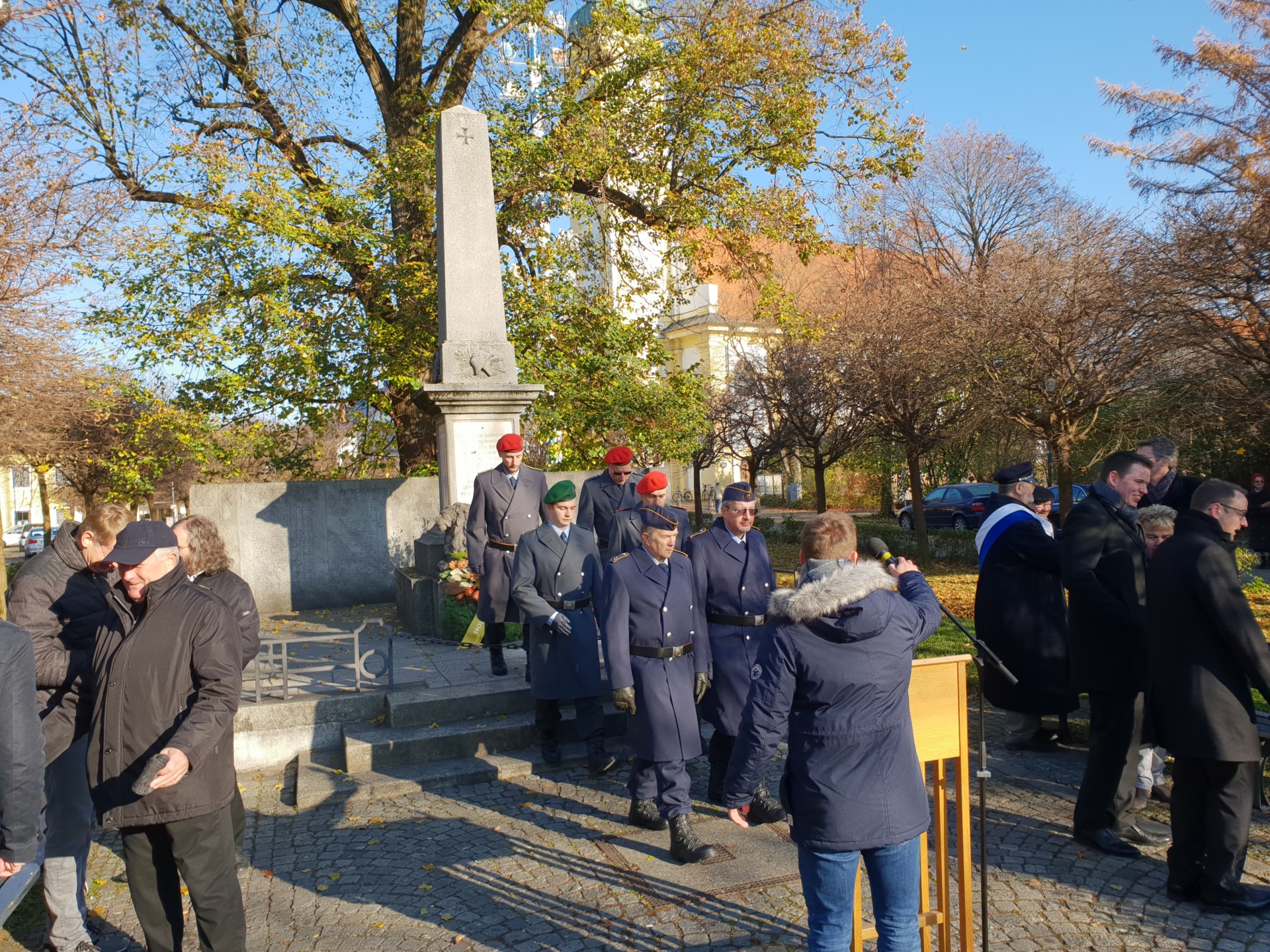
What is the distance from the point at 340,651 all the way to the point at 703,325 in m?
32.0

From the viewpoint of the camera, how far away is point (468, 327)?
10250mm

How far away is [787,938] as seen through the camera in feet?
13.1

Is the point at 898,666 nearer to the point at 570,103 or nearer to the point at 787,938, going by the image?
the point at 787,938

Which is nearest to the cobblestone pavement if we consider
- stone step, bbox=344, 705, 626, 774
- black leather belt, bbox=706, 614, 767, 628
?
stone step, bbox=344, 705, 626, 774

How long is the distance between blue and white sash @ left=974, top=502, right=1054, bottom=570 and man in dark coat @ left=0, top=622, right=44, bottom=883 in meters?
5.43

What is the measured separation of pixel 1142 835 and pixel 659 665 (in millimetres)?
2670

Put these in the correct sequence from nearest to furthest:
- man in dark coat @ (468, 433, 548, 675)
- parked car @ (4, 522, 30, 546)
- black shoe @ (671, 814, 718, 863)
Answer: black shoe @ (671, 814, 718, 863) < man in dark coat @ (468, 433, 548, 675) < parked car @ (4, 522, 30, 546)

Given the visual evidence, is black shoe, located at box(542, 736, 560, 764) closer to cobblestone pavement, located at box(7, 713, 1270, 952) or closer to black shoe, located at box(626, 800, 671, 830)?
cobblestone pavement, located at box(7, 713, 1270, 952)

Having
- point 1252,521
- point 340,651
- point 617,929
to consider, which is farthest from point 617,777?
point 1252,521

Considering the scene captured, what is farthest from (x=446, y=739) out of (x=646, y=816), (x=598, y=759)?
(x=646, y=816)

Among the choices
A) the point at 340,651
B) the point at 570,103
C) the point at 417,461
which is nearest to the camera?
the point at 340,651

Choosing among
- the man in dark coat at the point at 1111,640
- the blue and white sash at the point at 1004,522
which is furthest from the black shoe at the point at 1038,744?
the man in dark coat at the point at 1111,640

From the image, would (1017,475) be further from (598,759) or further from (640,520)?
(598,759)

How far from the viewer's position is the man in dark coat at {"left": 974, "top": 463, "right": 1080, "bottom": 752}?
6.35 meters
